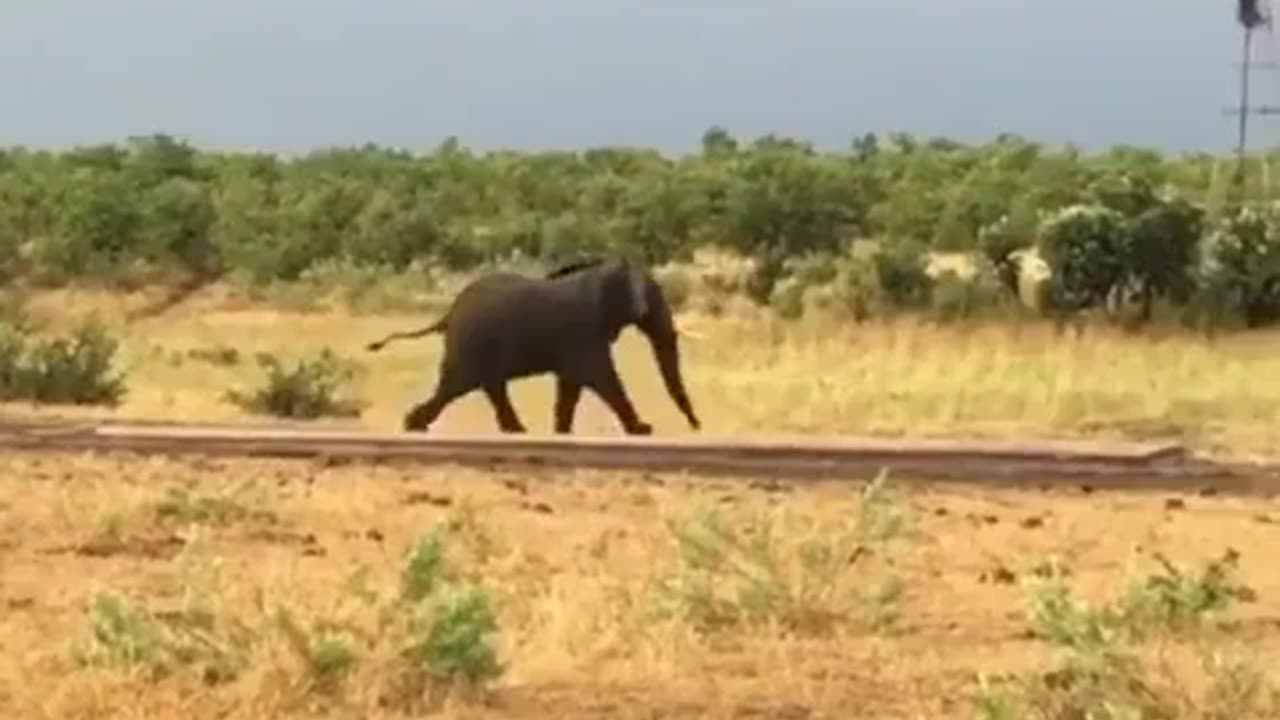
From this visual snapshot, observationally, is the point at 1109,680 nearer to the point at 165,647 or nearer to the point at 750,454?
the point at 165,647

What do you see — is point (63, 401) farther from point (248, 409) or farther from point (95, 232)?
point (95, 232)

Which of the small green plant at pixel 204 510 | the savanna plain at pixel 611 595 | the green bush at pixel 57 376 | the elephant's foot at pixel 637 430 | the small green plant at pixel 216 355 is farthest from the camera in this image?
the small green plant at pixel 216 355

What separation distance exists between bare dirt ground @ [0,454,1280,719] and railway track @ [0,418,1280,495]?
0.45 metres

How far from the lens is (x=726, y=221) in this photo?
58.6 m

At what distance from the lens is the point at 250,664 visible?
958 cm

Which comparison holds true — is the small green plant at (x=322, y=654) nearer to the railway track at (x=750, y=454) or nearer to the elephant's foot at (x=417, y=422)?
the railway track at (x=750, y=454)

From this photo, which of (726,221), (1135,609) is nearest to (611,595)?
(1135,609)

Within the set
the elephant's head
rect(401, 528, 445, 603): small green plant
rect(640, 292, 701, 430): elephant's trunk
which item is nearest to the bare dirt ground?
rect(401, 528, 445, 603): small green plant

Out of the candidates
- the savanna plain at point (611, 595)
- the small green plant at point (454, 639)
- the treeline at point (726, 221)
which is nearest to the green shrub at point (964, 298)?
the treeline at point (726, 221)

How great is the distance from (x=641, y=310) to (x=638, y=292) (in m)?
0.14

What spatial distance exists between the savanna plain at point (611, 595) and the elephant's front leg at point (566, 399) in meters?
1.02

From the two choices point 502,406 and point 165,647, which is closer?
point 165,647

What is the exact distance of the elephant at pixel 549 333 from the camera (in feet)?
68.9

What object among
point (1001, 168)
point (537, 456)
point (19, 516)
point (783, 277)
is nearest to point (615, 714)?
point (19, 516)
